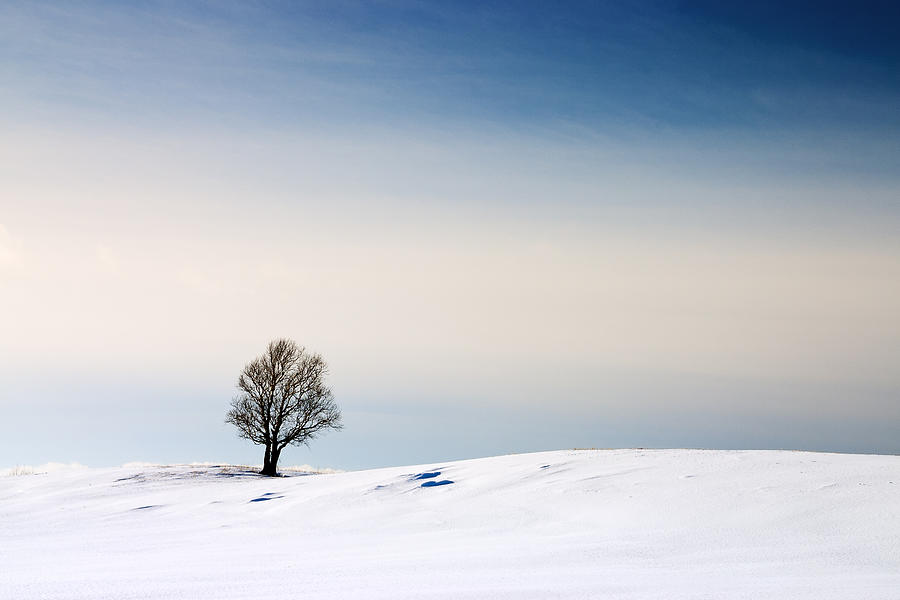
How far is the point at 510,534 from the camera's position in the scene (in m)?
15.9

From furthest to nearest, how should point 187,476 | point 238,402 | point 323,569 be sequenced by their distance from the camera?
point 238,402, point 187,476, point 323,569

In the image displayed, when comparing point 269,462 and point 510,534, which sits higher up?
point 269,462

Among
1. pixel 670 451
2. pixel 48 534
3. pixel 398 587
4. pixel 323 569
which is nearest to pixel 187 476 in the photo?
pixel 48 534

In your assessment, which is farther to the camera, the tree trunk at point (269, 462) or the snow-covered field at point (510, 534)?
the tree trunk at point (269, 462)

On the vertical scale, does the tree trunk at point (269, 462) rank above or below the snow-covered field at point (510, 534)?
above

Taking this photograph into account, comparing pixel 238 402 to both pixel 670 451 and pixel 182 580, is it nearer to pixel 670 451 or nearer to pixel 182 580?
pixel 670 451

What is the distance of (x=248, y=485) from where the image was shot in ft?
96.9

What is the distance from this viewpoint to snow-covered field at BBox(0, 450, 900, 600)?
10.8 metres

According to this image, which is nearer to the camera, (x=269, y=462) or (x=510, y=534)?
(x=510, y=534)

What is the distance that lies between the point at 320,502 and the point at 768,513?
12.3m

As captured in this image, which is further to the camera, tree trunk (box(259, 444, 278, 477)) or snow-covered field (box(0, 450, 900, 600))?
tree trunk (box(259, 444, 278, 477))

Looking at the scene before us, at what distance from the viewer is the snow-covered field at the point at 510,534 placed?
10.8 meters

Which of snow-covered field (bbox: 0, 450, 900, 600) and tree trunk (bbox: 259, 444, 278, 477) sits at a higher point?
tree trunk (bbox: 259, 444, 278, 477)

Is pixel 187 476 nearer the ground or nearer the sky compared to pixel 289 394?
nearer the ground
